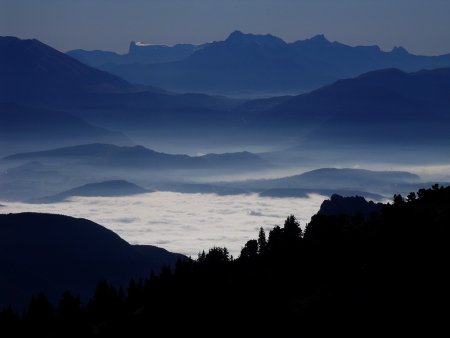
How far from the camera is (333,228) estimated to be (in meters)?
104

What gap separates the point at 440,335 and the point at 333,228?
34475 millimetres

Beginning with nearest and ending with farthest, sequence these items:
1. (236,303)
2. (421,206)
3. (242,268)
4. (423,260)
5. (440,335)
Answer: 1. (440,335)
2. (423,260)
3. (236,303)
4. (421,206)
5. (242,268)

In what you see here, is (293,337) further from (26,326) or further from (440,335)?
(26,326)

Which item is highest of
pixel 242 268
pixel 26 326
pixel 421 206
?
pixel 421 206

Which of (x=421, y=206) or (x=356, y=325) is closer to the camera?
(x=356, y=325)

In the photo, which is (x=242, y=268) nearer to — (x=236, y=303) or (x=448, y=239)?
(x=236, y=303)

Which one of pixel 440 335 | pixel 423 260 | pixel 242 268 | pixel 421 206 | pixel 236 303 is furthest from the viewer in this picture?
pixel 242 268

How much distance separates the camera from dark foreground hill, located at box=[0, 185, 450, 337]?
78875 mm

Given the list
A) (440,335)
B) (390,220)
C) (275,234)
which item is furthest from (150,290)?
(440,335)

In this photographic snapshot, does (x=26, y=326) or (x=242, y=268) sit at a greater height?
(x=242, y=268)

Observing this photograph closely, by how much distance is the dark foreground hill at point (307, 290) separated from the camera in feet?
259

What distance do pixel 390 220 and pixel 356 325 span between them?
20.4 metres

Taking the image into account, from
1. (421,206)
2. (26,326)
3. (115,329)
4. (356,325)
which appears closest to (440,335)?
(356,325)

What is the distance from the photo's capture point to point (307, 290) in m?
89.6
